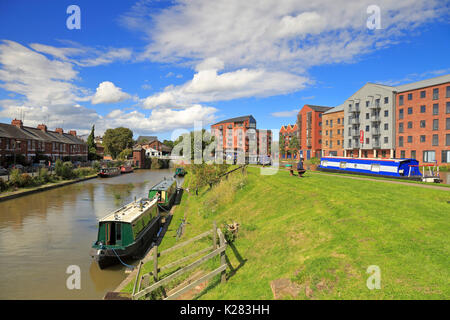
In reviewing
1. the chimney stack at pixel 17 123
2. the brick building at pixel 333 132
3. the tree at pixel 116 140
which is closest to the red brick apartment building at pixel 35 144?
the chimney stack at pixel 17 123

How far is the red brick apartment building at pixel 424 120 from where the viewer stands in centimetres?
4534

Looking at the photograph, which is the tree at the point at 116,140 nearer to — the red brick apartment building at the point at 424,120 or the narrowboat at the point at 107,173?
the narrowboat at the point at 107,173

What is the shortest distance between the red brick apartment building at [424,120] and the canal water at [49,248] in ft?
171

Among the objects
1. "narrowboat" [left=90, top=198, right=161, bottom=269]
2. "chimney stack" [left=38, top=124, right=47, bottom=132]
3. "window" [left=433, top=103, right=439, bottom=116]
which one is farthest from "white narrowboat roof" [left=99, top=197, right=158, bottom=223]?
"chimney stack" [left=38, top=124, right=47, bottom=132]

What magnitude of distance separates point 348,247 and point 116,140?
376 feet

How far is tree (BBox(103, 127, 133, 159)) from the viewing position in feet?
363

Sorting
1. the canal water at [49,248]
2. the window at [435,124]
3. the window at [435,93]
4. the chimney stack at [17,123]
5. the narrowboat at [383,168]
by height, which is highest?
the window at [435,93]

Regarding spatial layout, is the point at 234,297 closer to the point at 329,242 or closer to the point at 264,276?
the point at 264,276

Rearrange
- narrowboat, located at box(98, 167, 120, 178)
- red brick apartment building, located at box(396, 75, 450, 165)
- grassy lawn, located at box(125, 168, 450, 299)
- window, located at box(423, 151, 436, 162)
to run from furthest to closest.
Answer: narrowboat, located at box(98, 167, 120, 178), window, located at box(423, 151, 436, 162), red brick apartment building, located at box(396, 75, 450, 165), grassy lawn, located at box(125, 168, 450, 299)

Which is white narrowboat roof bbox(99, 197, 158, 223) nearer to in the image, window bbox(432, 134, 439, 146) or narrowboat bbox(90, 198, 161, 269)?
narrowboat bbox(90, 198, 161, 269)

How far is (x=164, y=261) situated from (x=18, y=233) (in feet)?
49.4

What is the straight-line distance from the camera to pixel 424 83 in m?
49.7
